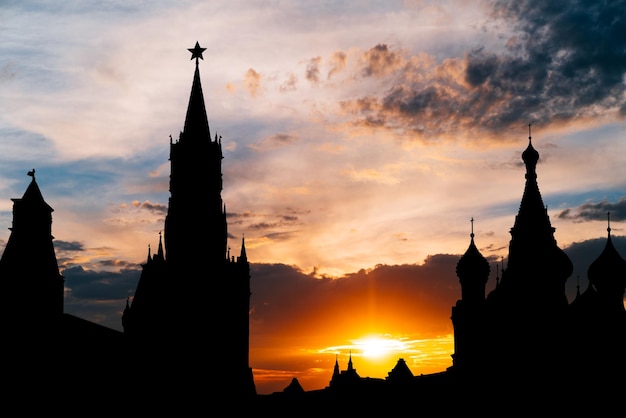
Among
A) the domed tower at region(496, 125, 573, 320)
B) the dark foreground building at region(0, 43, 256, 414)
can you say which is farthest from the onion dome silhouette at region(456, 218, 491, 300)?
the dark foreground building at region(0, 43, 256, 414)

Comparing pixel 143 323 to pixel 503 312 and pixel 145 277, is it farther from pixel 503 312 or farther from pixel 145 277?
pixel 503 312

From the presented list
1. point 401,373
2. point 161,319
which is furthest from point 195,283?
point 401,373

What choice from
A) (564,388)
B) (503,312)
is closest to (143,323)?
(503,312)

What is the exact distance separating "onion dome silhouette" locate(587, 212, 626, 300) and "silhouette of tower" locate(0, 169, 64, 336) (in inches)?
1860

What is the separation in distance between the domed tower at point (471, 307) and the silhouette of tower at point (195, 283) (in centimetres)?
2789

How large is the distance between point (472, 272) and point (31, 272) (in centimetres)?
4428

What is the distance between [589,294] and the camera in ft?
257

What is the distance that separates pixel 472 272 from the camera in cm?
8862

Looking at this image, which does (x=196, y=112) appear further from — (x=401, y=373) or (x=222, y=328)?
(x=401, y=373)

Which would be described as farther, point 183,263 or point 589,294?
point 183,263

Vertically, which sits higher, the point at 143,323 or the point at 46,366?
the point at 143,323

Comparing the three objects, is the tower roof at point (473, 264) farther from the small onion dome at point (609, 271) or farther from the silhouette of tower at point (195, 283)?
the silhouette of tower at point (195, 283)

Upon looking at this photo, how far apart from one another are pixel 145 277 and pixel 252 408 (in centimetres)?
2139

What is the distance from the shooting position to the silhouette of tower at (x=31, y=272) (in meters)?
67.2
